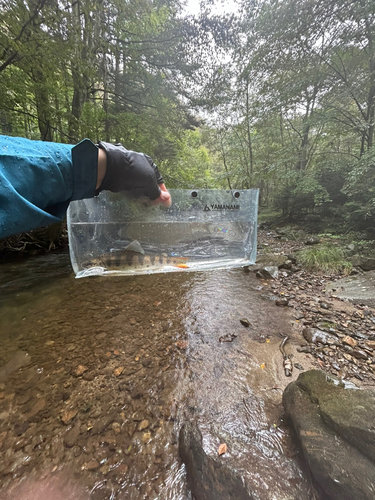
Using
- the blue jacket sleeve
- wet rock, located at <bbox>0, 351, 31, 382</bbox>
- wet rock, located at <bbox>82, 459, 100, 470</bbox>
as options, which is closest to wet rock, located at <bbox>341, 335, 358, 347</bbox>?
wet rock, located at <bbox>82, 459, 100, 470</bbox>

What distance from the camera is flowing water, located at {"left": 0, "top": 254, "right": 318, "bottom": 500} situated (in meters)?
0.98

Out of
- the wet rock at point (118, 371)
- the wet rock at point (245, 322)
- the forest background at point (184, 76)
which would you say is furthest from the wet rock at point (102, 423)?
the forest background at point (184, 76)

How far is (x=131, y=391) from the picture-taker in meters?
1.42

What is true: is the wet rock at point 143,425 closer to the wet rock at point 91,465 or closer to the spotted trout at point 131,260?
the wet rock at point 91,465

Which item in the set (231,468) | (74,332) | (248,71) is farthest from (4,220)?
(248,71)

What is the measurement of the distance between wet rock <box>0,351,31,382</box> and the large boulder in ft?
6.55

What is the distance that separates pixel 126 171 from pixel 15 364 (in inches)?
74.6

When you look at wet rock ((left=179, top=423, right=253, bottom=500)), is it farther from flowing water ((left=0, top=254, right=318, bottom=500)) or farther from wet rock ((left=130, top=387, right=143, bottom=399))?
wet rock ((left=130, top=387, right=143, bottom=399))

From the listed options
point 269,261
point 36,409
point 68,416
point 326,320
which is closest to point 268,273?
point 269,261

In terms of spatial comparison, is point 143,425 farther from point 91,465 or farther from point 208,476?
point 208,476

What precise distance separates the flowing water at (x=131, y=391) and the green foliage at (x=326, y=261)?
1.88m

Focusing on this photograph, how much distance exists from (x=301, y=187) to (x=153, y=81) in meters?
5.44

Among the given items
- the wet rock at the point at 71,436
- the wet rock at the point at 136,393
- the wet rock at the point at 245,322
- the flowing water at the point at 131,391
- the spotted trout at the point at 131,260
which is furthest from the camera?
the spotted trout at the point at 131,260

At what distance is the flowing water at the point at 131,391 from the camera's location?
98 centimetres
